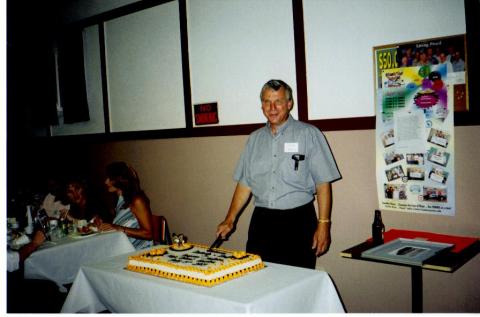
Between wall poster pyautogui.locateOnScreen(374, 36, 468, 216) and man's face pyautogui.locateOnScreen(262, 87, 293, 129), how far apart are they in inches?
26.3

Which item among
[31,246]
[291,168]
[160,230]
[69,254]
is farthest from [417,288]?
[31,246]

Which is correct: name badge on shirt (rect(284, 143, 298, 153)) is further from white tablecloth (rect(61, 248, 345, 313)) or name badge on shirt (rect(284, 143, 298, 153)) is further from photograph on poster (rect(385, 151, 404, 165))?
white tablecloth (rect(61, 248, 345, 313))

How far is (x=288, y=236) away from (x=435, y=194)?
3.28 ft

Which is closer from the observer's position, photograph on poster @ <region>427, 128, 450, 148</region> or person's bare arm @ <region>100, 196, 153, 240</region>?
photograph on poster @ <region>427, 128, 450, 148</region>

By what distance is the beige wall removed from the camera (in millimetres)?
2607

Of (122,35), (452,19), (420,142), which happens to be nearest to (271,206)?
(420,142)

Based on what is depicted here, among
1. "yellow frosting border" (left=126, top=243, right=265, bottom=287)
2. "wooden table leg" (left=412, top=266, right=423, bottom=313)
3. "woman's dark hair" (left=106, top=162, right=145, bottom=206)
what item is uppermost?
"woman's dark hair" (left=106, top=162, right=145, bottom=206)

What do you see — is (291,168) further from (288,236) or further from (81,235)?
(81,235)

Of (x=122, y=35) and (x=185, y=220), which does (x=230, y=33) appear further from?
(x=185, y=220)

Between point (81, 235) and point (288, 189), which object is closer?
point (288, 189)

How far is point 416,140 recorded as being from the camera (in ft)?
8.99

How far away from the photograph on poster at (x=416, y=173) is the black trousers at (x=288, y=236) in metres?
0.70

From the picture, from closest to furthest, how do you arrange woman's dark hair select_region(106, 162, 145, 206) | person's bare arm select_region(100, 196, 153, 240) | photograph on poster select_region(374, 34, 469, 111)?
photograph on poster select_region(374, 34, 469, 111), person's bare arm select_region(100, 196, 153, 240), woman's dark hair select_region(106, 162, 145, 206)

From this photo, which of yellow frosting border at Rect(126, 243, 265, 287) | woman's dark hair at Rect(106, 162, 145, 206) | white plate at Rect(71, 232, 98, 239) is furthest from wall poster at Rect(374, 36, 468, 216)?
white plate at Rect(71, 232, 98, 239)
